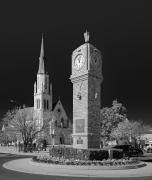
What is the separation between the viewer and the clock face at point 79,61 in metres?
27.5

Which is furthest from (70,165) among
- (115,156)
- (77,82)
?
(77,82)

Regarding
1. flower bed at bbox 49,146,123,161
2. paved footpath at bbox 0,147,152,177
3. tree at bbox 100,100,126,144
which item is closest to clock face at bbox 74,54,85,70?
flower bed at bbox 49,146,123,161

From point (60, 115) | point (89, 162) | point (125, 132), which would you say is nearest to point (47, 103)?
point (60, 115)

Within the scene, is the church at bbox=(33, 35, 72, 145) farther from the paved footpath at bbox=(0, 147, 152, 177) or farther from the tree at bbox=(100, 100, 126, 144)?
the paved footpath at bbox=(0, 147, 152, 177)

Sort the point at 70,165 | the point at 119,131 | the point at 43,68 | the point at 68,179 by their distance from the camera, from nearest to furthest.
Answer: the point at 68,179
the point at 70,165
the point at 119,131
the point at 43,68

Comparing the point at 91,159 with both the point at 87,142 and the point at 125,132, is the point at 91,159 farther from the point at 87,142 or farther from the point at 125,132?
the point at 125,132

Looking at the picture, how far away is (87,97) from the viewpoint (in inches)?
1040

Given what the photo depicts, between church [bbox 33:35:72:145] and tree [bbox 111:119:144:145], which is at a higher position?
church [bbox 33:35:72:145]

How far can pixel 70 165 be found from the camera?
75.7 feet

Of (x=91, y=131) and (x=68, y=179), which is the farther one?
(x=91, y=131)

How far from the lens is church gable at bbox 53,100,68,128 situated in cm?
14100

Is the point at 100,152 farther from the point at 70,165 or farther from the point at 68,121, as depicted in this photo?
the point at 68,121

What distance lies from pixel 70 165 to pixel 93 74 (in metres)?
7.89

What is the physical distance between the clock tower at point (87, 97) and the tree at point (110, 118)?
178 ft
